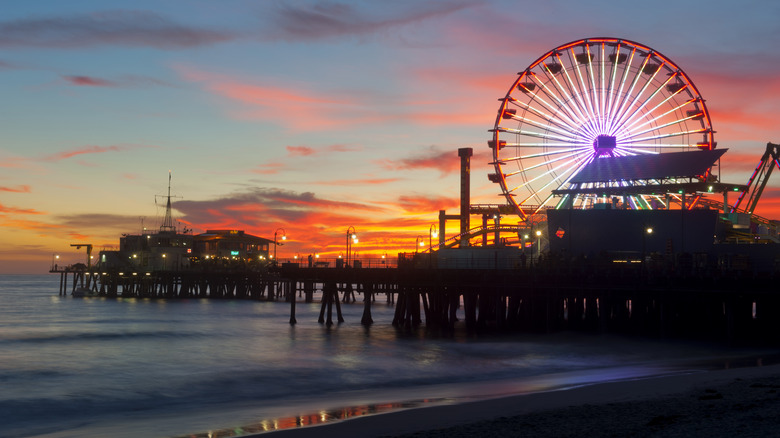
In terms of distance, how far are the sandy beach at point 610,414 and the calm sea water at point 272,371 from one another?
293 cm

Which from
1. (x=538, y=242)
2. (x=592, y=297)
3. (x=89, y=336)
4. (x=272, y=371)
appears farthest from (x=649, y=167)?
(x=89, y=336)

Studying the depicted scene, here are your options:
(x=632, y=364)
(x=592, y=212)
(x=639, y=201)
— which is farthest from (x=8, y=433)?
(x=639, y=201)

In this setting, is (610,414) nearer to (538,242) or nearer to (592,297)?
(592,297)

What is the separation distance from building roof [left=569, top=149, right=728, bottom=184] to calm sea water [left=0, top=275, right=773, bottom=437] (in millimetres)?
17968

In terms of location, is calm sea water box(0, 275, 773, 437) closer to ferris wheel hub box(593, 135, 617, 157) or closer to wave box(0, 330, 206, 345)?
wave box(0, 330, 206, 345)

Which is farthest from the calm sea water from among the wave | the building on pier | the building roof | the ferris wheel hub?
the building on pier

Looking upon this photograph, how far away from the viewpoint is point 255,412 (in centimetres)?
2384

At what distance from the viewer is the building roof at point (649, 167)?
54906 mm

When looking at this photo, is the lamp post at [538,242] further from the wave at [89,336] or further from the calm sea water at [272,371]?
the wave at [89,336]

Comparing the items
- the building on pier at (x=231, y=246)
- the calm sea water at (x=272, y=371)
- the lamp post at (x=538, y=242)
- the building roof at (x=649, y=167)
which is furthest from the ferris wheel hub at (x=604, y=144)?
the building on pier at (x=231, y=246)

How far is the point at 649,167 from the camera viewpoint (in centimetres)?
5681

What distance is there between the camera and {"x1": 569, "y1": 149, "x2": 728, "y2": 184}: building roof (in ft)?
180

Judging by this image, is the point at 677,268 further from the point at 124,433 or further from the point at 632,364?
the point at 124,433

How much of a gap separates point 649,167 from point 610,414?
42.9 metres
